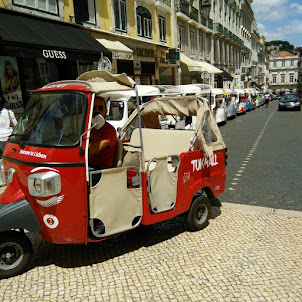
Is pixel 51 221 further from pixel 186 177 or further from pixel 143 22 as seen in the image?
pixel 143 22

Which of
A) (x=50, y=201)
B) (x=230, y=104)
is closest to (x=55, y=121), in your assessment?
(x=50, y=201)

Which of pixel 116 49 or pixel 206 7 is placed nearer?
pixel 116 49

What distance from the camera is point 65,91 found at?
3680mm

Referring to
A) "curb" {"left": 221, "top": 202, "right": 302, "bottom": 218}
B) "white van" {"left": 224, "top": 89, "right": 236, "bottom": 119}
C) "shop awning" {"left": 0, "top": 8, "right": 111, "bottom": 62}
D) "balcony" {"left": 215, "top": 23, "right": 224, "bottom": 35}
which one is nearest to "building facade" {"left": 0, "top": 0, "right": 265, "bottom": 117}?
"shop awning" {"left": 0, "top": 8, "right": 111, "bottom": 62}

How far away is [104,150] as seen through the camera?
12.9ft

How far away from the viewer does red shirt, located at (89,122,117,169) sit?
12.9 ft

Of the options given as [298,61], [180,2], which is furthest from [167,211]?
[298,61]

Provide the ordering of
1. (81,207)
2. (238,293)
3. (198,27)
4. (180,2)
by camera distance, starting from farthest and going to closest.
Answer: (198,27) → (180,2) → (81,207) → (238,293)

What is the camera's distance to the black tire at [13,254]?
344 centimetres

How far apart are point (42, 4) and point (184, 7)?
16752 mm

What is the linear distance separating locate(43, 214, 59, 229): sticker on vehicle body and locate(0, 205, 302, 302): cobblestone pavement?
64 cm

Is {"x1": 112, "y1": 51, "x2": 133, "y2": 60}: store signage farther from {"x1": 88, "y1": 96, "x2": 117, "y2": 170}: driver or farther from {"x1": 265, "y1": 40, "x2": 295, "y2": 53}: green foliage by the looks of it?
{"x1": 265, "y1": 40, "x2": 295, "y2": 53}: green foliage

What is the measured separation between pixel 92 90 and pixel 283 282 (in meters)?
3.03

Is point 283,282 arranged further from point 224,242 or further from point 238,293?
point 224,242
